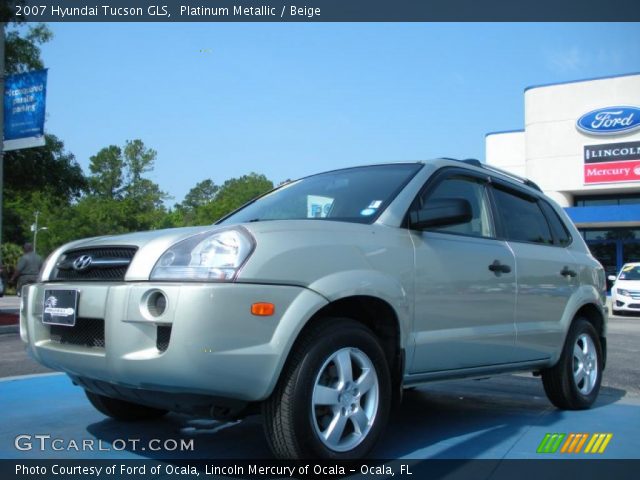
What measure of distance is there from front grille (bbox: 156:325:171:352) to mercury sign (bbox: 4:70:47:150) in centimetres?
1164

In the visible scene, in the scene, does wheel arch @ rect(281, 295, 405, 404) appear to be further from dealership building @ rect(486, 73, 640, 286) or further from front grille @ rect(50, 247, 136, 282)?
dealership building @ rect(486, 73, 640, 286)

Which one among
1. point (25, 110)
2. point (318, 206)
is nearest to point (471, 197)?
point (318, 206)

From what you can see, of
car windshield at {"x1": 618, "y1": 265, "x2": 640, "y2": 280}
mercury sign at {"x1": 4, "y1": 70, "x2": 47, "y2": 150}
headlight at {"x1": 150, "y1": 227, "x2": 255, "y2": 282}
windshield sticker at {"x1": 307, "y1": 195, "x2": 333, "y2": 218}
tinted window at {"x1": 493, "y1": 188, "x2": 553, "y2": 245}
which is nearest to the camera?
headlight at {"x1": 150, "y1": 227, "x2": 255, "y2": 282}

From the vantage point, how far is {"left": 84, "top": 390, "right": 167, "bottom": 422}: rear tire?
414 centimetres

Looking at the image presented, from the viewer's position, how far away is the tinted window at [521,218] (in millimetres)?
4680

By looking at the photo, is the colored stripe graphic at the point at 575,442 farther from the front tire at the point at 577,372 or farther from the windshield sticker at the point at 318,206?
the windshield sticker at the point at 318,206

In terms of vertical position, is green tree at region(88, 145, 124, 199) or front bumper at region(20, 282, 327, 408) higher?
green tree at region(88, 145, 124, 199)

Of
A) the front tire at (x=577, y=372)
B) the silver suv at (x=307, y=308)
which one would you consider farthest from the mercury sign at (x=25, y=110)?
the front tire at (x=577, y=372)

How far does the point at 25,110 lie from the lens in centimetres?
1318

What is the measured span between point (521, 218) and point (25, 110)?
37.4 feet

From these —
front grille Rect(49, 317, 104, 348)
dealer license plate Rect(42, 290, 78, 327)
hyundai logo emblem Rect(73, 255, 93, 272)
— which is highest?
hyundai logo emblem Rect(73, 255, 93, 272)

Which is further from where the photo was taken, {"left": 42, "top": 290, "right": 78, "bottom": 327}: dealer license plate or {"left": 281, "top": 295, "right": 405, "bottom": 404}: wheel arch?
{"left": 281, "top": 295, "right": 405, "bottom": 404}: wheel arch

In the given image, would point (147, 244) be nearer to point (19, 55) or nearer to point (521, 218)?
point (521, 218)

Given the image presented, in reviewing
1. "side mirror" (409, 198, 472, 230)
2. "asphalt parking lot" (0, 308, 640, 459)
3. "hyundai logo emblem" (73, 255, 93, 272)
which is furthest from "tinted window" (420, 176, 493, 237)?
"hyundai logo emblem" (73, 255, 93, 272)
